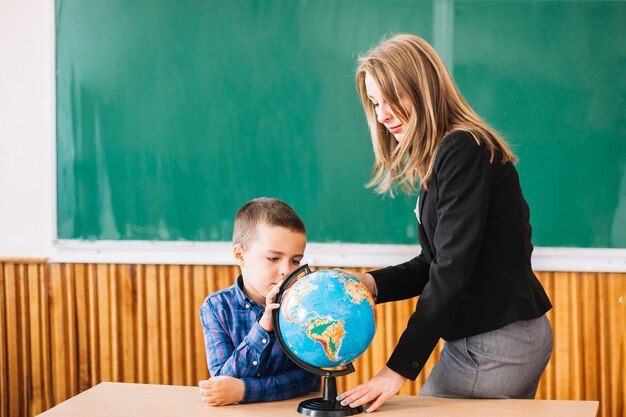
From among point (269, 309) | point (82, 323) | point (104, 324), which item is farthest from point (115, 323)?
point (269, 309)

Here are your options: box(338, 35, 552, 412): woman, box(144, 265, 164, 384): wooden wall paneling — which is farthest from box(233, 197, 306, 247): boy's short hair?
box(144, 265, 164, 384): wooden wall paneling

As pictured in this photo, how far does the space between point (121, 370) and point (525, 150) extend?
2246 mm

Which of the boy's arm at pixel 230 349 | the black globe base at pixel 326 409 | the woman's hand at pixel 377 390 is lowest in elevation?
the black globe base at pixel 326 409

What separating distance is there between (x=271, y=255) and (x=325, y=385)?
424 millimetres

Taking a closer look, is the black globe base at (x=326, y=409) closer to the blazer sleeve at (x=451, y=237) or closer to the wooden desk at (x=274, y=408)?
the wooden desk at (x=274, y=408)

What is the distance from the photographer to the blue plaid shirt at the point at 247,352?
2.29 meters

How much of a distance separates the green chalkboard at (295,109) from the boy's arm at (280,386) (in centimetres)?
147

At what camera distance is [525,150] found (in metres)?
3.65

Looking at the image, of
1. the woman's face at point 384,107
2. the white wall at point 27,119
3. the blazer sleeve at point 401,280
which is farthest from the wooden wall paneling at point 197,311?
the woman's face at point 384,107

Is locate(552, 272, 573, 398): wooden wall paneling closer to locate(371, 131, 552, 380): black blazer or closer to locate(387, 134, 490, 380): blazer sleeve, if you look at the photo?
locate(371, 131, 552, 380): black blazer

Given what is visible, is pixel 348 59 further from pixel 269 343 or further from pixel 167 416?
pixel 167 416

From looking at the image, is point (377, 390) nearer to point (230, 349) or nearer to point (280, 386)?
point (280, 386)

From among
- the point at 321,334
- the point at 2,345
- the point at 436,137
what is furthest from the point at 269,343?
the point at 2,345

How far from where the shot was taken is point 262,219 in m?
2.45
